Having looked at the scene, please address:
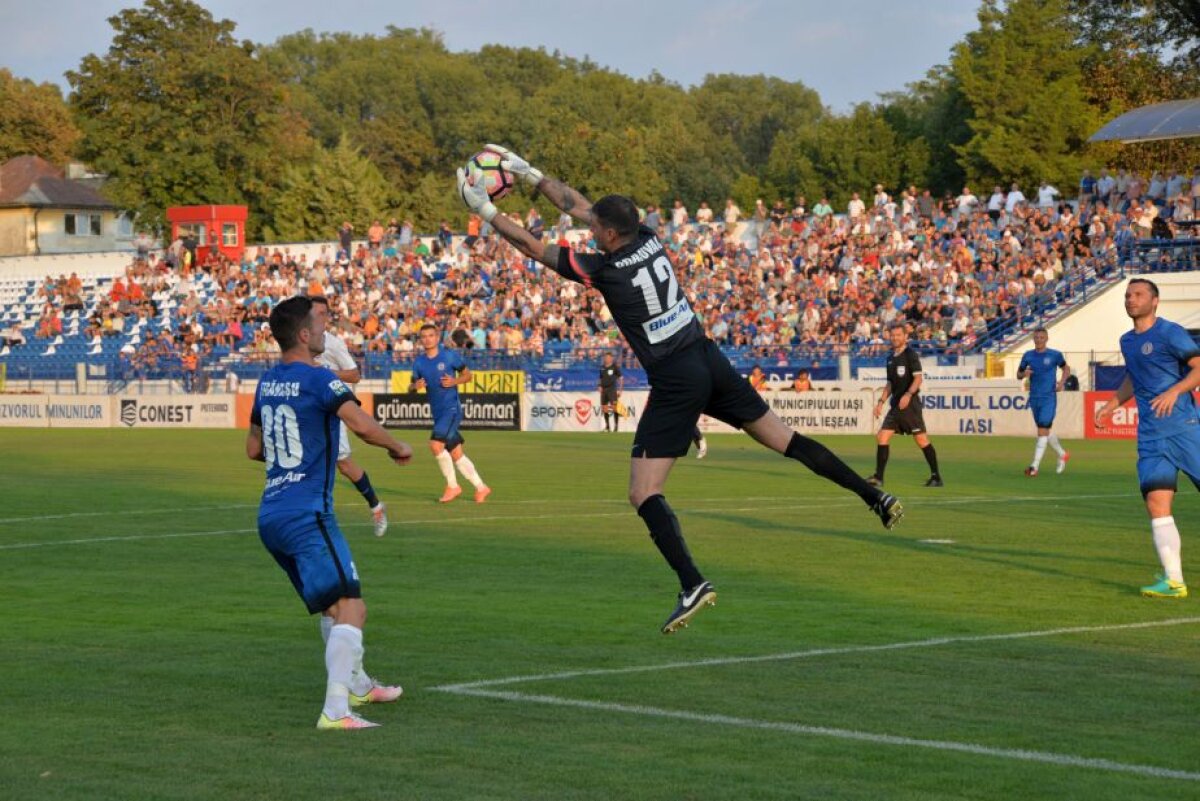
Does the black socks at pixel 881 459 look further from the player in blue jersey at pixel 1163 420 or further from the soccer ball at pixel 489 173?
the soccer ball at pixel 489 173

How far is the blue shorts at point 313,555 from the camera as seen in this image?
8219mm

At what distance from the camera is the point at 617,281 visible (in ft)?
31.6

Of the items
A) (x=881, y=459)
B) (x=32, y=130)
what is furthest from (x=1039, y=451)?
(x=32, y=130)

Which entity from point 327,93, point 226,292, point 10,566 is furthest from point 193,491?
point 327,93

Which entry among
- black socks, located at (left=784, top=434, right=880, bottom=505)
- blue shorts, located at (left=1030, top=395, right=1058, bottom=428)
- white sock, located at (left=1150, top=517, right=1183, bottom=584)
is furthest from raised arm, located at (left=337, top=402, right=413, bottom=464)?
blue shorts, located at (left=1030, top=395, right=1058, bottom=428)

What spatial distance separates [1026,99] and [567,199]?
185ft

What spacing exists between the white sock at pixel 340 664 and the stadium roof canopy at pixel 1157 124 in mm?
40384

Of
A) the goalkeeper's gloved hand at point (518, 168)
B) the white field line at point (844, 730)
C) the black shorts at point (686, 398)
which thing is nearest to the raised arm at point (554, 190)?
the goalkeeper's gloved hand at point (518, 168)

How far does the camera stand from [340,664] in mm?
8109

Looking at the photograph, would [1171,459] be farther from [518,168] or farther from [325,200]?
[325,200]

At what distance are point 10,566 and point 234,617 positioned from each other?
4231 millimetres

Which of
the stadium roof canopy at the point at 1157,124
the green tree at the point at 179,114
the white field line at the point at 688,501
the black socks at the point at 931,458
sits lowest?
the white field line at the point at 688,501

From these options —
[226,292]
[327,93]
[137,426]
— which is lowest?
[137,426]

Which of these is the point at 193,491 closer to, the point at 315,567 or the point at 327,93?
the point at 315,567
